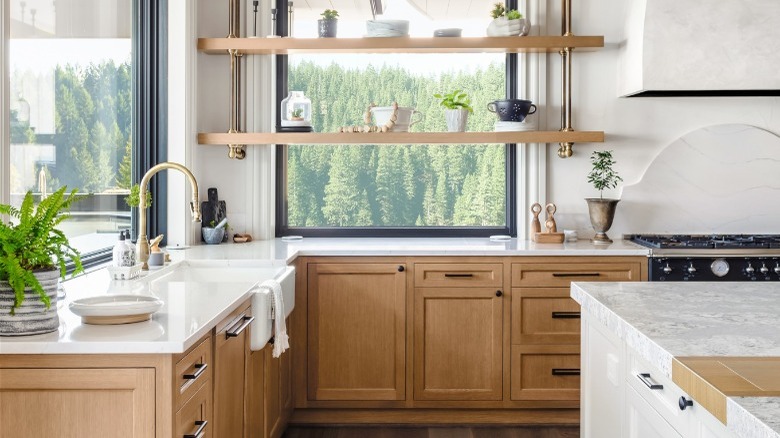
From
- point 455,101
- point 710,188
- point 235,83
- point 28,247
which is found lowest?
point 28,247

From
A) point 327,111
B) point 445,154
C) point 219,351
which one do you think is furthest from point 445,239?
point 219,351

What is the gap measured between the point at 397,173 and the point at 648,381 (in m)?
2.99

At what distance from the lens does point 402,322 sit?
4.28 meters

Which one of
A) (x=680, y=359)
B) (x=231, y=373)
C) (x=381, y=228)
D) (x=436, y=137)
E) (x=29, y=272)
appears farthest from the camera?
(x=381, y=228)

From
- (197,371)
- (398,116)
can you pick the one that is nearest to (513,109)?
(398,116)

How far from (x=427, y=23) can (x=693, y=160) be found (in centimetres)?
170

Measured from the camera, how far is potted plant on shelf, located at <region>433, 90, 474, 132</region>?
4.66m

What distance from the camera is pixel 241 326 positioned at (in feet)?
9.50

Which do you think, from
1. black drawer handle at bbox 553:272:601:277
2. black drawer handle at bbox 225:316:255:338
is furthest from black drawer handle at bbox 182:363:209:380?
black drawer handle at bbox 553:272:601:277

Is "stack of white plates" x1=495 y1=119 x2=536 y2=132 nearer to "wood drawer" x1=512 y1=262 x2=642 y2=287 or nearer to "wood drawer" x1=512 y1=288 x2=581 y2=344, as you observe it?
"wood drawer" x1=512 y1=262 x2=642 y2=287

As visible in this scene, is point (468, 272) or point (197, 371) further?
point (468, 272)

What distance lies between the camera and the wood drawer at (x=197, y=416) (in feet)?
7.23

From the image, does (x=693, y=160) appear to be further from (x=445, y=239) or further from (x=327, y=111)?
(x=327, y=111)

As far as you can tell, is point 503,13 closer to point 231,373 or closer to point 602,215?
point 602,215
